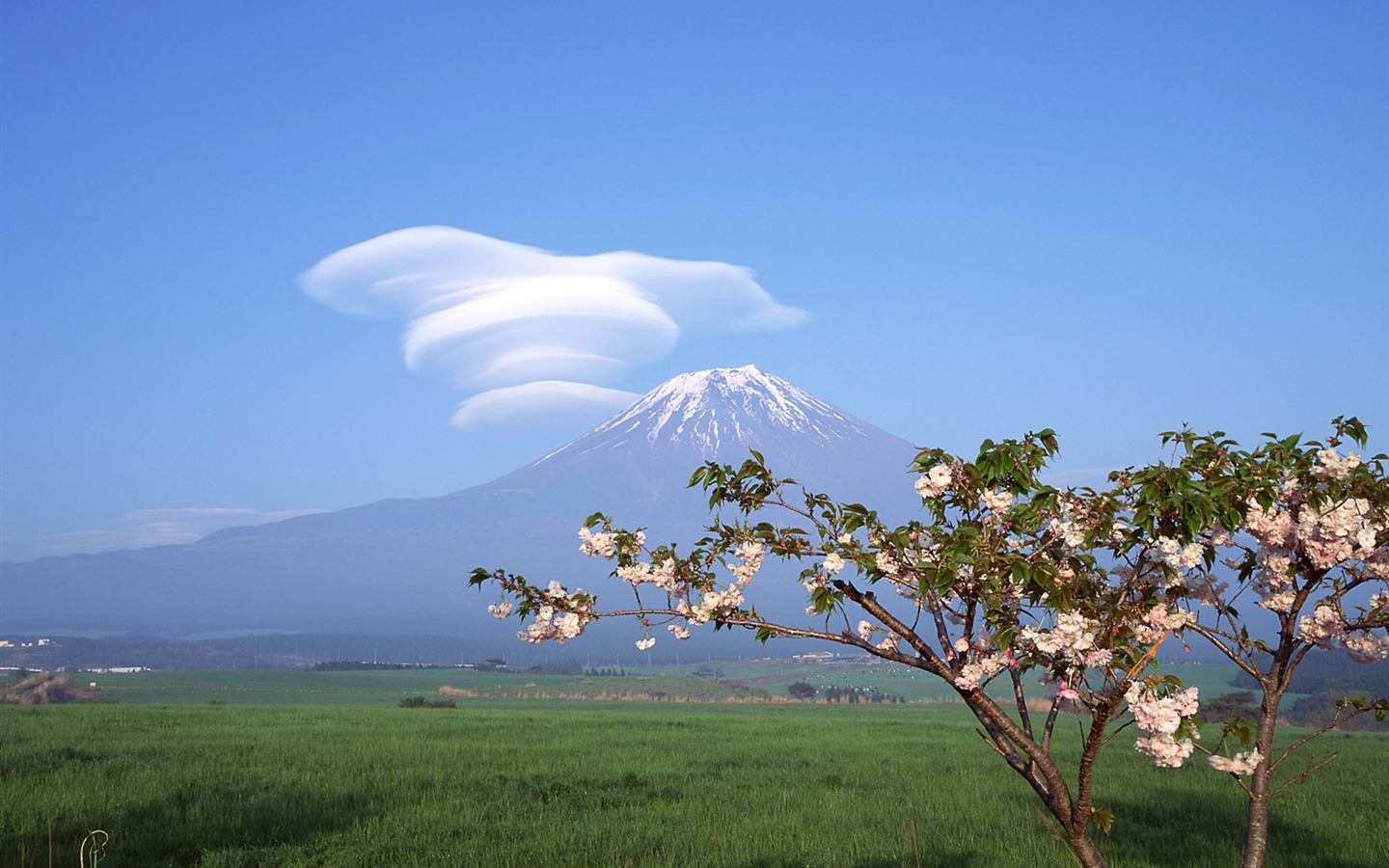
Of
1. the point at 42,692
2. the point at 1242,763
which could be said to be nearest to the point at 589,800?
the point at 1242,763

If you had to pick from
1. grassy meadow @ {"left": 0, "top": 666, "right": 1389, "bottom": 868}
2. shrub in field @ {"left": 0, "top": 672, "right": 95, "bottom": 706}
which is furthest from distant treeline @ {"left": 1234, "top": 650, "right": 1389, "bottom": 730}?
shrub in field @ {"left": 0, "top": 672, "right": 95, "bottom": 706}

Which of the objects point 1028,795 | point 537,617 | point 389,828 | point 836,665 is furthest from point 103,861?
point 836,665

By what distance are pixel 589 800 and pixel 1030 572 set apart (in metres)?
14.0

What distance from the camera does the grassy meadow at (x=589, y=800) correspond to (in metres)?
13.4

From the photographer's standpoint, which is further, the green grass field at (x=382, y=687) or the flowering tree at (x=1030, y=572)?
the green grass field at (x=382, y=687)

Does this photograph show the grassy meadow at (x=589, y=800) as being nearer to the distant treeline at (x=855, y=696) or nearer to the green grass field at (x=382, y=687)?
the green grass field at (x=382, y=687)

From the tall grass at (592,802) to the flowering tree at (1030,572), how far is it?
710cm

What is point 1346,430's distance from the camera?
7.52 meters

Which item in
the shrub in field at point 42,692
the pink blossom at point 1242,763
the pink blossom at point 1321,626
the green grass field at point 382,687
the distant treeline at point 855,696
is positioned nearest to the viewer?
the pink blossom at point 1242,763

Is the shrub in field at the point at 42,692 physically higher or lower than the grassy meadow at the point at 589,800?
lower

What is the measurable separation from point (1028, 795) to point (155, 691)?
65250mm

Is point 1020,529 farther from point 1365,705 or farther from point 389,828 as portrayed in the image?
point 389,828

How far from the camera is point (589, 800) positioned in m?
17.6

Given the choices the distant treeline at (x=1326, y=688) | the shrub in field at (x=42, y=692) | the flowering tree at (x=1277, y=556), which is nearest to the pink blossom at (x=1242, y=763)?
the flowering tree at (x=1277, y=556)
